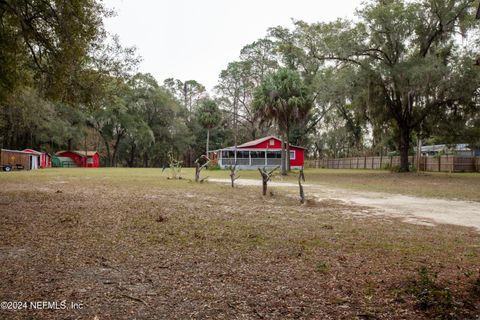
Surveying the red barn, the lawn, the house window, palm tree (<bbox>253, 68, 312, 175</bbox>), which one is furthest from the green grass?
the house window

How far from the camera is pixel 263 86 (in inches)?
1113

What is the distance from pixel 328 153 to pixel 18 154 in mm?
50812

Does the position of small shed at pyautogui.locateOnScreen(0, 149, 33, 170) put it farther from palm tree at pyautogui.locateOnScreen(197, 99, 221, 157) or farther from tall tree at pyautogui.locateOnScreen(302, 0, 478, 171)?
tall tree at pyautogui.locateOnScreen(302, 0, 478, 171)

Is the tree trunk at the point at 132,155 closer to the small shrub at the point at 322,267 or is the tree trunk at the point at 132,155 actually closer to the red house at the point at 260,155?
the red house at the point at 260,155

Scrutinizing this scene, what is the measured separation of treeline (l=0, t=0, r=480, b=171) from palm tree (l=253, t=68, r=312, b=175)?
84 millimetres

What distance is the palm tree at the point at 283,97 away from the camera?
2775 cm

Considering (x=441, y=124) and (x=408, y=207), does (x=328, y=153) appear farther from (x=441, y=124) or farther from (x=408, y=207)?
(x=408, y=207)

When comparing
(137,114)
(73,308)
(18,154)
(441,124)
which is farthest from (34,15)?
(137,114)

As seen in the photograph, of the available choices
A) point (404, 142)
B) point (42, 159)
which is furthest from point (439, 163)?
point (42, 159)

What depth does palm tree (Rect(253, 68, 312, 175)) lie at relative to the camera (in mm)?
27750

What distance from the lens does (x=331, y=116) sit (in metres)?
50.3

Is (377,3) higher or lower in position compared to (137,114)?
higher

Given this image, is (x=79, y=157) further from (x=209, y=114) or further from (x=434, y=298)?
(x=434, y=298)

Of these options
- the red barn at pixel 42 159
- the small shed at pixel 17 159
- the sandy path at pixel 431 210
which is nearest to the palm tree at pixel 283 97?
the sandy path at pixel 431 210
